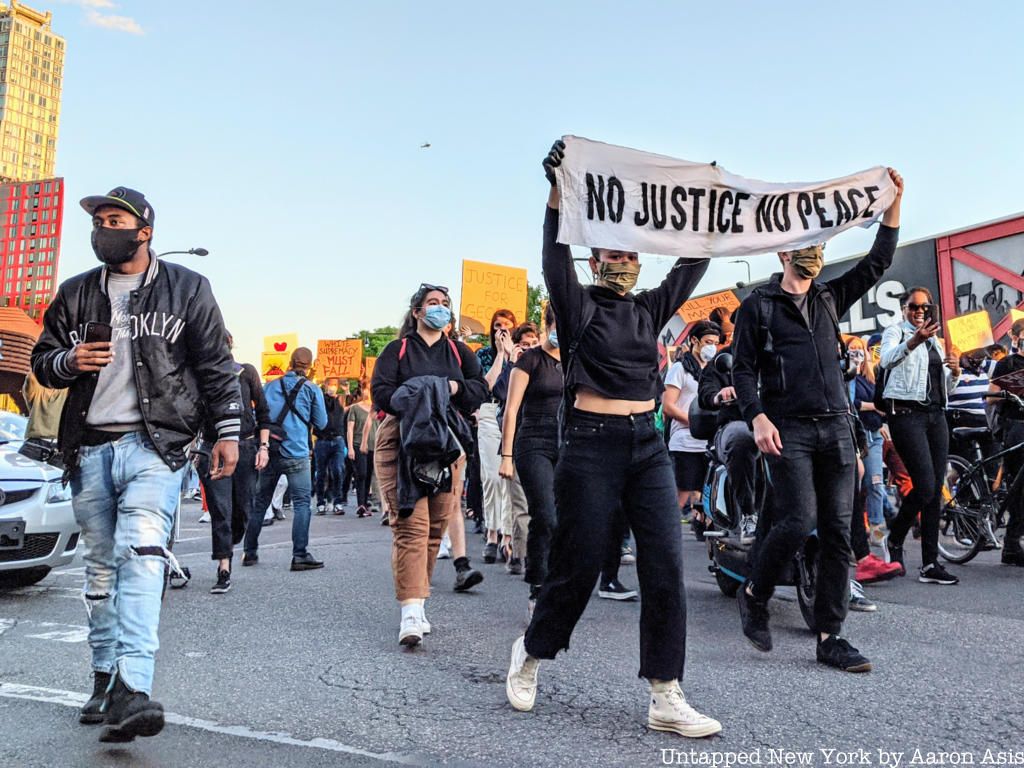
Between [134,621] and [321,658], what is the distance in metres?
1.60

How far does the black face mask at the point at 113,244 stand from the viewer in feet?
12.6

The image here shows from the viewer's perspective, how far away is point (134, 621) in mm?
3562

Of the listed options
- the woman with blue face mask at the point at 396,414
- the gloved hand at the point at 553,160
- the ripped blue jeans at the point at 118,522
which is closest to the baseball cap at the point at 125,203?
the ripped blue jeans at the point at 118,522

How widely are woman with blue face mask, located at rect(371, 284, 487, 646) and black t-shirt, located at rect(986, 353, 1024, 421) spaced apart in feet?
16.9

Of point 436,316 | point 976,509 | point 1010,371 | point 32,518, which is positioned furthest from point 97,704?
point 1010,371

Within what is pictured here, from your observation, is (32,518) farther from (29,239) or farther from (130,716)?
(29,239)

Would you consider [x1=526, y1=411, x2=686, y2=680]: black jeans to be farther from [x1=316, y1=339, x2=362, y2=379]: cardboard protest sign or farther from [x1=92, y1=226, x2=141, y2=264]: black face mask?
[x1=316, y1=339, x2=362, y2=379]: cardboard protest sign

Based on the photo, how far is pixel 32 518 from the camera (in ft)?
22.7

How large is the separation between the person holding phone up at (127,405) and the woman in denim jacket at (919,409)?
4.93 meters

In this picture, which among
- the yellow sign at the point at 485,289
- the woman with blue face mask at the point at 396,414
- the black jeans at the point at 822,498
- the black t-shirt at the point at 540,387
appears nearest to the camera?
the black jeans at the point at 822,498

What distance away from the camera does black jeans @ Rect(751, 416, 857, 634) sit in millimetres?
4766

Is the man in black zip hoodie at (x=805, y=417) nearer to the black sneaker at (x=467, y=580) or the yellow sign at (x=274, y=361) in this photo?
the black sneaker at (x=467, y=580)

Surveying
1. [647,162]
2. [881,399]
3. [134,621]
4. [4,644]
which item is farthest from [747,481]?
[4,644]

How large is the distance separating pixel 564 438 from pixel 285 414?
559 centimetres
